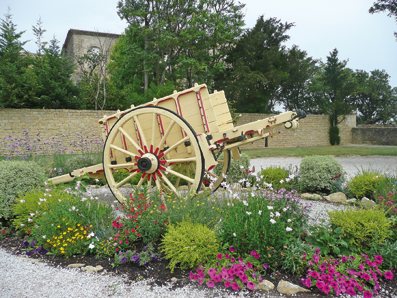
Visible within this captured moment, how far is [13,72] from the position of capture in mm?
13969

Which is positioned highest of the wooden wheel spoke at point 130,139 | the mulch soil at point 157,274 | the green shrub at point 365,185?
the wooden wheel spoke at point 130,139

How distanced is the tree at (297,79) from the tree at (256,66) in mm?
941

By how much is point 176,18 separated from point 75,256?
52.0 ft

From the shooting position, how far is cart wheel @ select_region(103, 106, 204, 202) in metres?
3.39

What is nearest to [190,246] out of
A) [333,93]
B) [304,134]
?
[304,134]

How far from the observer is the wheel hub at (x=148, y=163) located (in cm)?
344

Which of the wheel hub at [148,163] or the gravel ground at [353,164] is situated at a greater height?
the wheel hub at [148,163]

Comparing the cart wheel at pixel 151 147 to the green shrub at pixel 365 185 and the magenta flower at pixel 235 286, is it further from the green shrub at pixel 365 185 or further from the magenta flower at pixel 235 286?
the green shrub at pixel 365 185

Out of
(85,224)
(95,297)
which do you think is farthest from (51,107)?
(95,297)

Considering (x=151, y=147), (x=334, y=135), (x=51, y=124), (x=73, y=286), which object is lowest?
(x=73, y=286)

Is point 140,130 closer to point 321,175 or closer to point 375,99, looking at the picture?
point 321,175

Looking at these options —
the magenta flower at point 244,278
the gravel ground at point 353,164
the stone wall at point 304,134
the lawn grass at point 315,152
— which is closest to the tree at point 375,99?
the stone wall at point 304,134

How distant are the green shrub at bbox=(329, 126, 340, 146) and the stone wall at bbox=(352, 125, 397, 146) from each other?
307cm

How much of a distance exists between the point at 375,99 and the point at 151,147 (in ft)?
131
